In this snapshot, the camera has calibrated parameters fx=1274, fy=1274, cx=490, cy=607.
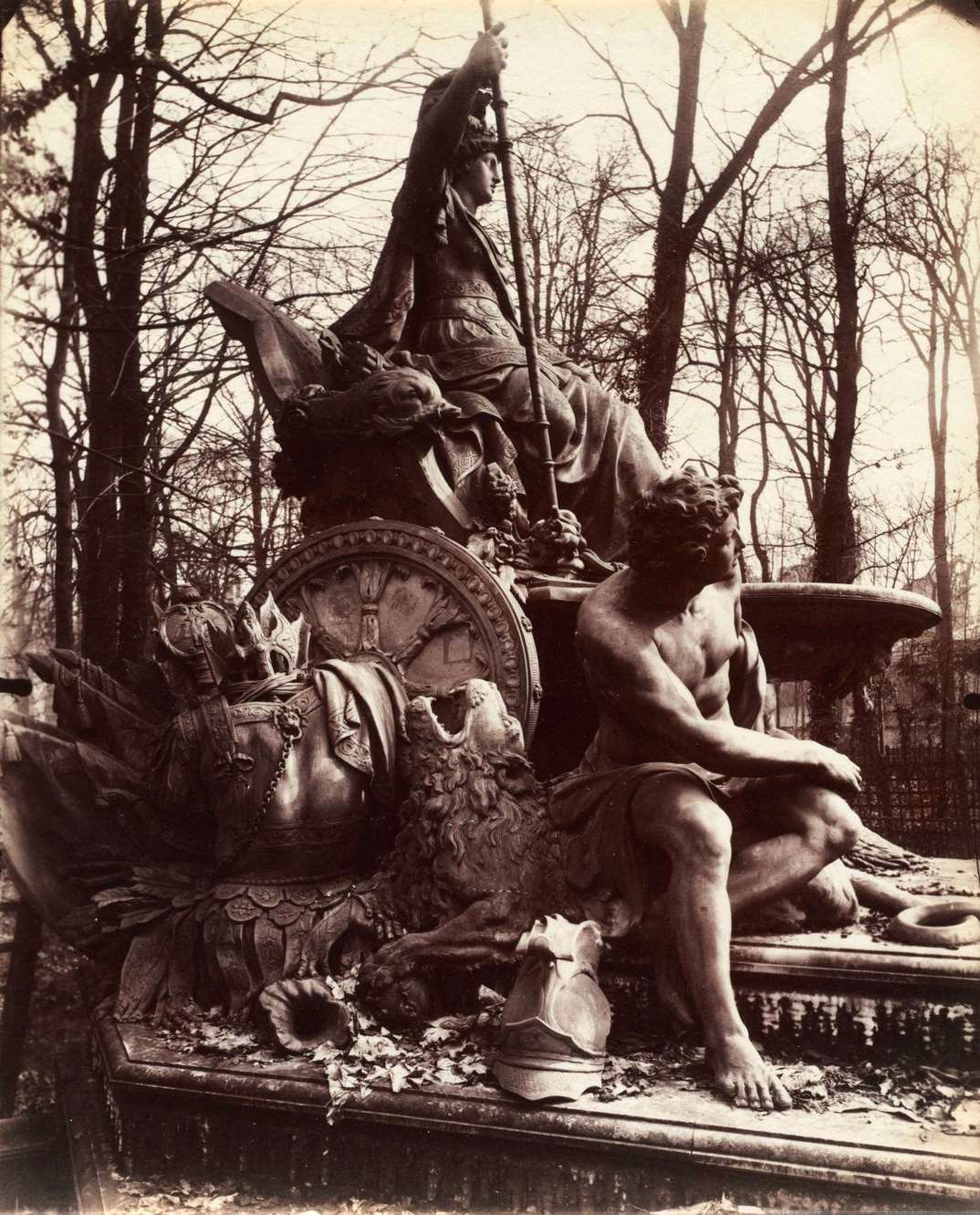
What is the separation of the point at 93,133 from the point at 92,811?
396cm

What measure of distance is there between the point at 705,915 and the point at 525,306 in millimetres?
3261

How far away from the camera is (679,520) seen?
4254 millimetres

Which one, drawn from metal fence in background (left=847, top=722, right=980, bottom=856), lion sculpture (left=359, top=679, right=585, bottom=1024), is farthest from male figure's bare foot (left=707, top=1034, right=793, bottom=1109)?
metal fence in background (left=847, top=722, right=980, bottom=856)

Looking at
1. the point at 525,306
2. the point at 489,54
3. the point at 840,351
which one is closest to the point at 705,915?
the point at 525,306

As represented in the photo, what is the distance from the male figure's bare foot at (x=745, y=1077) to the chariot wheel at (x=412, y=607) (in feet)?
6.08

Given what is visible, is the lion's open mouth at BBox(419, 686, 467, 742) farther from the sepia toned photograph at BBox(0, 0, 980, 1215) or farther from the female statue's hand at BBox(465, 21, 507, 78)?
the female statue's hand at BBox(465, 21, 507, 78)

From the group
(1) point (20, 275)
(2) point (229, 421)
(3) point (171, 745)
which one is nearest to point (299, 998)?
(3) point (171, 745)

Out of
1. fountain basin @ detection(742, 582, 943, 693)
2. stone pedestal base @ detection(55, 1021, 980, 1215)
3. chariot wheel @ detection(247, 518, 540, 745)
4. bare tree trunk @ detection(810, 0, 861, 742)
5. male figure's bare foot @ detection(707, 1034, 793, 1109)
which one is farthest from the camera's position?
bare tree trunk @ detection(810, 0, 861, 742)

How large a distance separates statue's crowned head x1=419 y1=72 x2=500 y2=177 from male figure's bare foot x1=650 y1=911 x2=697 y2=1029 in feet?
13.5

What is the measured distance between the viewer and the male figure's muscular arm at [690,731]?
4.23 m

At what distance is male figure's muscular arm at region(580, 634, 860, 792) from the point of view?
13.9 ft

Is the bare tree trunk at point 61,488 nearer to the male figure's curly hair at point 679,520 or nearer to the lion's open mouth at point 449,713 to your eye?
the lion's open mouth at point 449,713

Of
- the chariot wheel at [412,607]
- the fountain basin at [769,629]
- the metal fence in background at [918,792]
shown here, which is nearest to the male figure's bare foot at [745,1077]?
the chariot wheel at [412,607]

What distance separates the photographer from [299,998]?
14.3 ft
